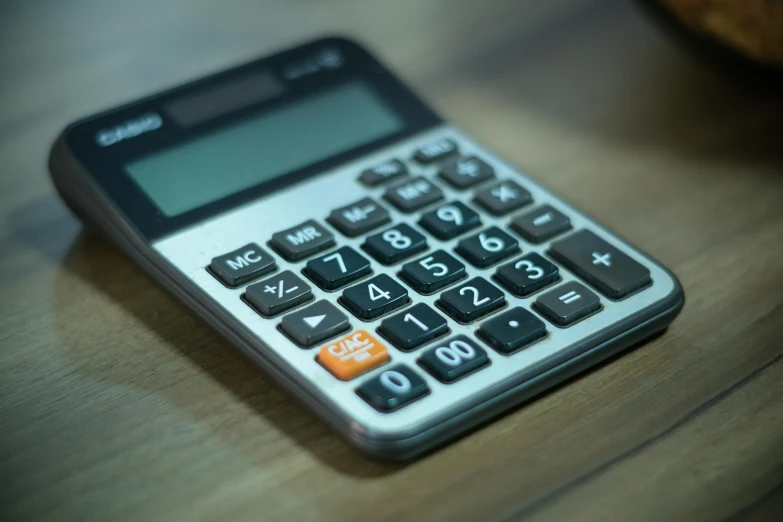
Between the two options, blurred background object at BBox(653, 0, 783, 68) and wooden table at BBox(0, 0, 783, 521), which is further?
blurred background object at BBox(653, 0, 783, 68)

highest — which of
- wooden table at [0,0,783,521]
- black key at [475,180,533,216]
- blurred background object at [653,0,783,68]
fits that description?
blurred background object at [653,0,783,68]

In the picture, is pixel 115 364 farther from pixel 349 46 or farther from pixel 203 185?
pixel 349 46

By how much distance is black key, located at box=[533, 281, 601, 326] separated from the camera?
34 cm

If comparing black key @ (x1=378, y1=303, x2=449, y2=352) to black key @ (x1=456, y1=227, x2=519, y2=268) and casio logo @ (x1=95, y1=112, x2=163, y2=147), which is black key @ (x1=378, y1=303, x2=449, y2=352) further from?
casio logo @ (x1=95, y1=112, x2=163, y2=147)

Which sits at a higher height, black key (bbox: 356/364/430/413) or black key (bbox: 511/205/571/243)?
black key (bbox: 511/205/571/243)

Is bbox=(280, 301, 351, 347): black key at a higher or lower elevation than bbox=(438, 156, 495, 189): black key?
lower

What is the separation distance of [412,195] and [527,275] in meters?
0.07

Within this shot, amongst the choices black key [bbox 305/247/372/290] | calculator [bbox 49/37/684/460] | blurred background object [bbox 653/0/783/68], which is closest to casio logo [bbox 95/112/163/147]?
calculator [bbox 49/37/684/460]

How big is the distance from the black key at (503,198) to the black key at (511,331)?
0.06m

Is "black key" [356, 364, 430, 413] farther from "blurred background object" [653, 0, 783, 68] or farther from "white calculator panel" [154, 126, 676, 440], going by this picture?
"blurred background object" [653, 0, 783, 68]

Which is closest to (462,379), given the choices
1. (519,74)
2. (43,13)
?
(519,74)

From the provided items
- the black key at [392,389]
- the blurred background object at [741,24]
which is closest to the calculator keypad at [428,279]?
the black key at [392,389]

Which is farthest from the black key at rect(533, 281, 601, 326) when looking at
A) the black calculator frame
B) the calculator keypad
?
the black calculator frame

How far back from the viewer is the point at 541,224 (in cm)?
38
